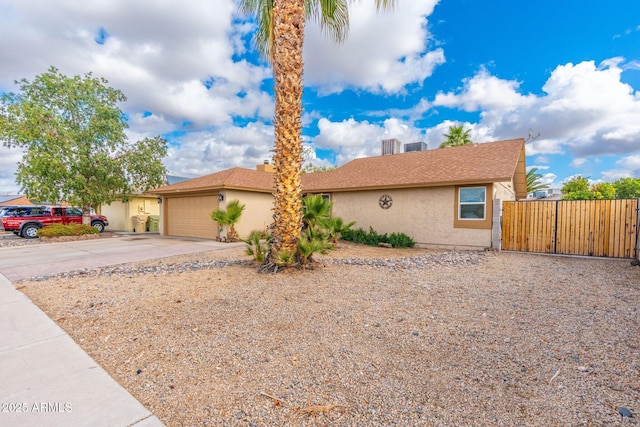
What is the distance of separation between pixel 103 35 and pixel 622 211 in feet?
61.9

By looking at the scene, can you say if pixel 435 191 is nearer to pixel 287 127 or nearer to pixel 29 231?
pixel 287 127

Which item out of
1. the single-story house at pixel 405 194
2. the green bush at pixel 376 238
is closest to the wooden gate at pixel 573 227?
the single-story house at pixel 405 194

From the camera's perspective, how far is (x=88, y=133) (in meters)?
16.5

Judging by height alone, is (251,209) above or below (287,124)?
below

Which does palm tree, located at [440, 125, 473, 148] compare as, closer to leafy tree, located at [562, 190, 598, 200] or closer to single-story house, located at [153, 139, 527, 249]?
single-story house, located at [153, 139, 527, 249]

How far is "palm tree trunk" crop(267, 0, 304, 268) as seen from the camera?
22.2 feet

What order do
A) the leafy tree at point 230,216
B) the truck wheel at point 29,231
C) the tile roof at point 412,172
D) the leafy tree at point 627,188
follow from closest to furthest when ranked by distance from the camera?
the tile roof at point 412,172, the leafy tree at point 230,216, the truck wheel at point 29,231, the leafy tree at point 627,188

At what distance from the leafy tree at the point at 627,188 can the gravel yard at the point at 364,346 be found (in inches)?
1325

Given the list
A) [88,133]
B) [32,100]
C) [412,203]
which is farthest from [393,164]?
[32,100]

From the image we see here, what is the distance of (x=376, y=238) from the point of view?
1304 cm

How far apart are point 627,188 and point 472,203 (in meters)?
31.8

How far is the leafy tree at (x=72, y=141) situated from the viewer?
14.9 meters

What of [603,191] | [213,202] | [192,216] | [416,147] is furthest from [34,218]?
[603,191]

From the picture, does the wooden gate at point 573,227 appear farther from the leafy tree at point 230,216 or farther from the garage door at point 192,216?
the garage door at point 192,216
